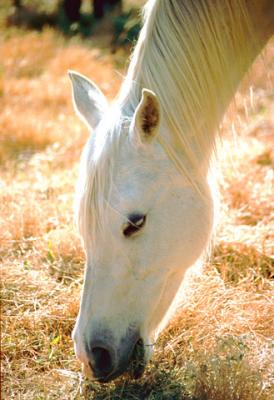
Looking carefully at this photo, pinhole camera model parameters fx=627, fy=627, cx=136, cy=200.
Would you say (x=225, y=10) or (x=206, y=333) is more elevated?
(x=225, y=10)

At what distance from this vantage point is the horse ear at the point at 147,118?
2213 mm

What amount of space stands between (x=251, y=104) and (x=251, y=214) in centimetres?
138

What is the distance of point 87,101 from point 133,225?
67 cm

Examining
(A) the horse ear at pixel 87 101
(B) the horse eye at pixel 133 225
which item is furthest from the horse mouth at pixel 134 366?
(A) the horse ear at pixel 87 101

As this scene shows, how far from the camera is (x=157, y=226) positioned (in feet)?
7.72

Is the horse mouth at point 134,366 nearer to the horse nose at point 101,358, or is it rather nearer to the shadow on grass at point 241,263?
the horse nose at point 101,358

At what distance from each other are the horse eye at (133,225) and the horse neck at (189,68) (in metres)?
0.29

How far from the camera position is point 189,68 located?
2.49 meters

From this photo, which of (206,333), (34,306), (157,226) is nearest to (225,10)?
(157,226)

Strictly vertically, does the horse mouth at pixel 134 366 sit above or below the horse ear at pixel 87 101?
below

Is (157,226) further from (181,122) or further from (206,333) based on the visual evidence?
(206,333)

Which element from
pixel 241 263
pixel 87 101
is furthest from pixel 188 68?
pixel 241 263

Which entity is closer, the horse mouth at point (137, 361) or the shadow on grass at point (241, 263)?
the horse mouth at point (137, 361)

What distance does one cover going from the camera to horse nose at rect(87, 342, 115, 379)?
88.4 inches
